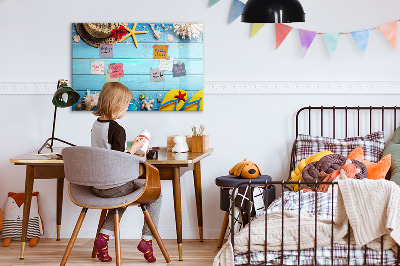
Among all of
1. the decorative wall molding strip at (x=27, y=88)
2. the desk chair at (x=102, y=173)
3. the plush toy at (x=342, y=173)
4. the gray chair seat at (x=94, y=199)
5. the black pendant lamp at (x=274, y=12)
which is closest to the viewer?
the black pendant lamp at (x=274, y=12)

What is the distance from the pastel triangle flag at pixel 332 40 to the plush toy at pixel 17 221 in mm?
2360

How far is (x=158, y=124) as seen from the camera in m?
4.33

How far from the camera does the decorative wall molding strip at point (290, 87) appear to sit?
4.23m

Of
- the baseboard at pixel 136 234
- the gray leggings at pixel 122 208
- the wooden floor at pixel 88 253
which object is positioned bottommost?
the wooden floor at pixel 88 253

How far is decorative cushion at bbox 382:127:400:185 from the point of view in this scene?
12.2 feet

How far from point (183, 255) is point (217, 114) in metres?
1.07

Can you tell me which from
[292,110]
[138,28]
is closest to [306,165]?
[292,110]

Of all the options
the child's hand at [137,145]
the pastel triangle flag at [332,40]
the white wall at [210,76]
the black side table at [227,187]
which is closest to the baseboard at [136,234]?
the white wall at [210,76]

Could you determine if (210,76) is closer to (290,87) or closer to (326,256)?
(290,87)

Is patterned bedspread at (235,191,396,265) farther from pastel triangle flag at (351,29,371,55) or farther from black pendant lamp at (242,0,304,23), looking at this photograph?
pastel triangle flag at (351,29,371,55)

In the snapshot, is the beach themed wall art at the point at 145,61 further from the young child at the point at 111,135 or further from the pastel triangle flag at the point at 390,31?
the pastel triangle flag at the point at 390,31

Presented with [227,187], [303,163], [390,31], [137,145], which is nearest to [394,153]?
[303,163]

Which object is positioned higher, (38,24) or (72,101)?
(38,24)

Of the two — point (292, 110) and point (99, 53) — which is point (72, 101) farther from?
point (292, 110)
